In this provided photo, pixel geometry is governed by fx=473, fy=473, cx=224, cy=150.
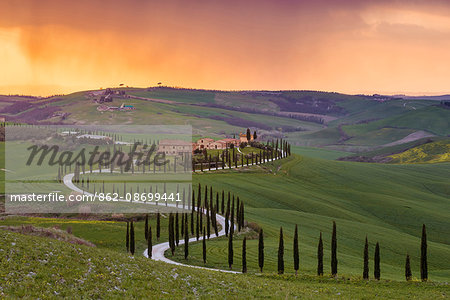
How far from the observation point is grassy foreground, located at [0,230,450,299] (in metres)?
37.7

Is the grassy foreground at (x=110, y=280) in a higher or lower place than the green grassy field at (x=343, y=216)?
higher

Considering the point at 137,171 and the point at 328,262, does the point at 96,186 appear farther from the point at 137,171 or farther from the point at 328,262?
the point at 328,262

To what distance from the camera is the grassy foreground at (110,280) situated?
37688 millimetres

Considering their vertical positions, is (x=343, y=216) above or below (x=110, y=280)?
below

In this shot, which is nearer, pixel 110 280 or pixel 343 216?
pixel 110 280

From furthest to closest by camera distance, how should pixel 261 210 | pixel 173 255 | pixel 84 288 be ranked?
pixel 261 210, pixel 173 255, pixel 84 288

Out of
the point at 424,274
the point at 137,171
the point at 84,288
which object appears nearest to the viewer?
the point at 84,288

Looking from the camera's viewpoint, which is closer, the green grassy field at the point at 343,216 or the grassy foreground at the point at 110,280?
the grassy foreground at the point at 110,280

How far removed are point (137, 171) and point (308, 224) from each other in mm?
79575

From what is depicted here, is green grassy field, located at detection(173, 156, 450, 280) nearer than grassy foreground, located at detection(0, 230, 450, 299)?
No

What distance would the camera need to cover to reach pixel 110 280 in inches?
1639

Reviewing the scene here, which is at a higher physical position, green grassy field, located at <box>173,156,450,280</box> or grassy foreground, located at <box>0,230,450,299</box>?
grassy foreground, located at <box>0,230,450,299</box>

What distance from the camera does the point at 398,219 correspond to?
149 metres

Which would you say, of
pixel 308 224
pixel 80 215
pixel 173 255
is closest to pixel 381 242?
pixel 308 224
